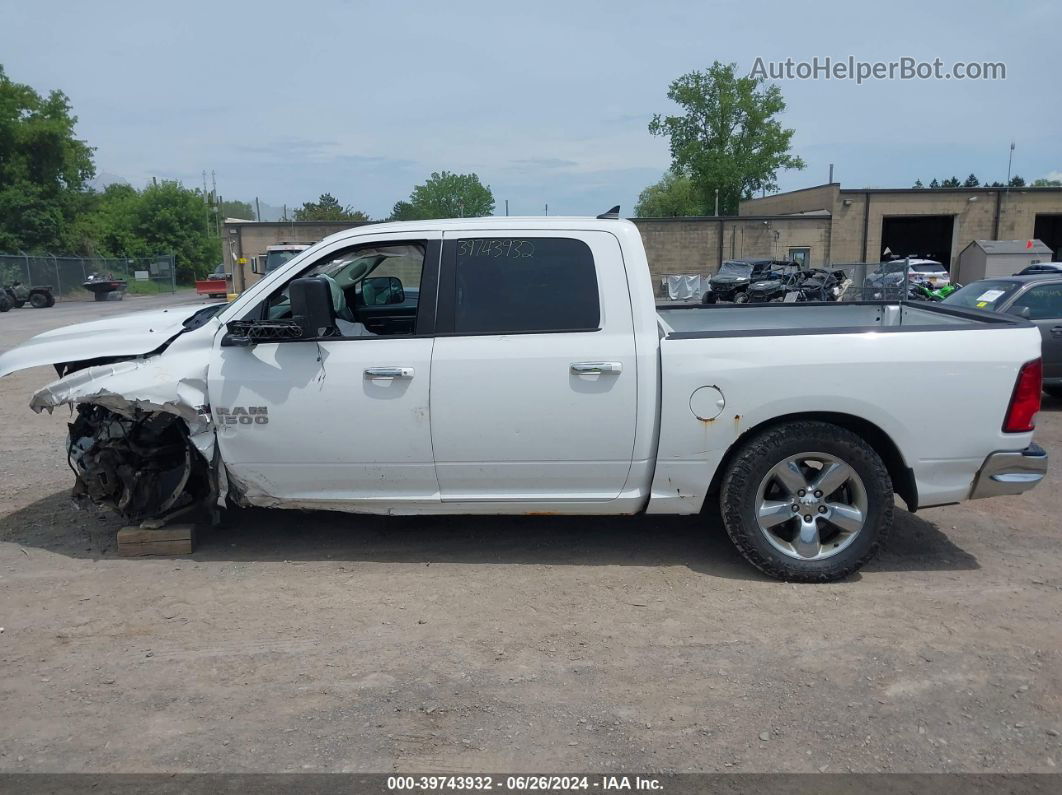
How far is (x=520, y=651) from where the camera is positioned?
3.87 meters

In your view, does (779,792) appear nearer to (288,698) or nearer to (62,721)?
(288,698)

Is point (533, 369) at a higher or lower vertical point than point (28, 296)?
higher

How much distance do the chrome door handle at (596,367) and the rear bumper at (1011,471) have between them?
2.03 meters

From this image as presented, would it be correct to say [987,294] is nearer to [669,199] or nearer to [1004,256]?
[1004,256]

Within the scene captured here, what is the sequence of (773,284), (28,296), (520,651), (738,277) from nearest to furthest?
1. (520,651)
2. (773,284)
3. (738,277)
4. (28,296)

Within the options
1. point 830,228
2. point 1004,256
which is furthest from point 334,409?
point 830,228

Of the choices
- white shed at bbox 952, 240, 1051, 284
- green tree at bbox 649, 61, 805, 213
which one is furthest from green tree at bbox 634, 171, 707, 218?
white shed at bbox 952, 240, 1051, 284

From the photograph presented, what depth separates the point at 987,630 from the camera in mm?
4016

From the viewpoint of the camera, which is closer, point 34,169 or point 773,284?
point 773,284

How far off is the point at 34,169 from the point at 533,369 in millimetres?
55139

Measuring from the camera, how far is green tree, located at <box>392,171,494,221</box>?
7931cm

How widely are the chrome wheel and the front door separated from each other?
187cm

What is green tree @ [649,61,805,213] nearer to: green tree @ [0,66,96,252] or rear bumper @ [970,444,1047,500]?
green tree @ [0,66,96,252]

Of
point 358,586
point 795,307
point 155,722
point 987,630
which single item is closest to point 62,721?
point 155,722
